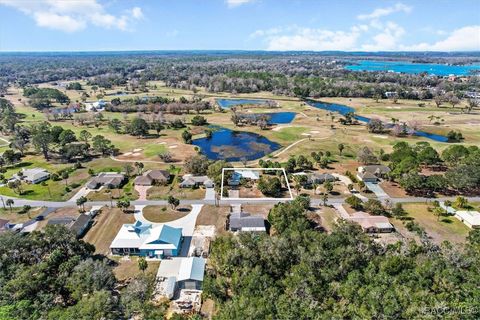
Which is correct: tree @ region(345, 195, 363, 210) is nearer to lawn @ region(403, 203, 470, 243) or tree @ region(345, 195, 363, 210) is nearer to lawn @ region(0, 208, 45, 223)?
lawn @ region(403, 203, 470, 243)

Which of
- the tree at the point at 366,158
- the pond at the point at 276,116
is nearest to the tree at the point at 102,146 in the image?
the pond at the point at 276,116

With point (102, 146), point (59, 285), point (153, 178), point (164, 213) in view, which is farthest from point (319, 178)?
point (102, 146)

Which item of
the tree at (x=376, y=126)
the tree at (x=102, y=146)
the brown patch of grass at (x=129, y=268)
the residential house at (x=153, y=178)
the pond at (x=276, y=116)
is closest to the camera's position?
the brown patch of grass at (x=129, y=268)

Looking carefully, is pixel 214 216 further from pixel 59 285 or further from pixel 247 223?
pixel 59 285

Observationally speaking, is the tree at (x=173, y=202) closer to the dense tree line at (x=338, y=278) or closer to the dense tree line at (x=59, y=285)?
the dense tree line at (x=59, y=285)

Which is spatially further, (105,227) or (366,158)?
(366,158)
